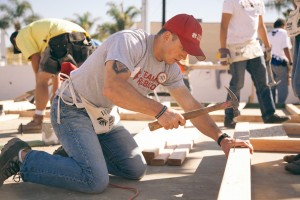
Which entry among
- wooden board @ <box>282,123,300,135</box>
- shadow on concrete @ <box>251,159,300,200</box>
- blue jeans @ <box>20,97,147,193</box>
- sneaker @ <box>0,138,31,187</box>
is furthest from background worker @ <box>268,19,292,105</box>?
sneaker @ <box>0,138,31,187</box>

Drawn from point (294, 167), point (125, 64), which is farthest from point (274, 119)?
point (125, 64)

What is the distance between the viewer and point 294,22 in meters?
3.84

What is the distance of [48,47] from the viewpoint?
4.93 meters

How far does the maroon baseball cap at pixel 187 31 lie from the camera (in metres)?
2.71

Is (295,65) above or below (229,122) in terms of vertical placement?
above

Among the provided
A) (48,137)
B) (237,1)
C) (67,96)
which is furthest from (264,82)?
(67,96)

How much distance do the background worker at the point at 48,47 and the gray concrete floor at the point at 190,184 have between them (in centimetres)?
A: 190

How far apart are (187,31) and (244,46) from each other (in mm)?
2715

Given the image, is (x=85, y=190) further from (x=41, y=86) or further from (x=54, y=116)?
(x=41, y=86)

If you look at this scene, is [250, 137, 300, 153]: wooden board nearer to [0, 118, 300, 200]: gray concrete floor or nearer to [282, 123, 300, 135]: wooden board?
[0, 118, 300, 200]: gray concrete floor

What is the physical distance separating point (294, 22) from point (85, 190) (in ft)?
7.81

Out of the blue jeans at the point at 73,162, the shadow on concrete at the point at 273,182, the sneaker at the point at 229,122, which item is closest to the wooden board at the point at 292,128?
the sneaker at the point at 229,122

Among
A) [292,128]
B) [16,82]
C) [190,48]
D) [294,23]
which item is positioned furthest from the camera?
[16,82]

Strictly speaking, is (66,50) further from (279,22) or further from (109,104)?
(279,22)
